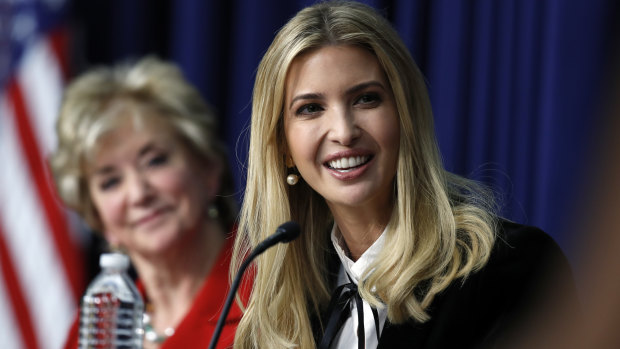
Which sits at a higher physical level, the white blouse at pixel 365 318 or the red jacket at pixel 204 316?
the white blouse at pixel 365 318

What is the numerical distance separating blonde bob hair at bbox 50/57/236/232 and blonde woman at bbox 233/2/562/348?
0.82 m

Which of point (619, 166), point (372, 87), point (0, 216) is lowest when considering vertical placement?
point (0, 216)

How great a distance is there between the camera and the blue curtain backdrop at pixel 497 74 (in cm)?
182

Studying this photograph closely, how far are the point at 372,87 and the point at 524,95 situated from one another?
26.6 inches

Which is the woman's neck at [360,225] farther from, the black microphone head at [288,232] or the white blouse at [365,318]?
the black microphone head at [288,232]

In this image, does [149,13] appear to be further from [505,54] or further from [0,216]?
[505,54]

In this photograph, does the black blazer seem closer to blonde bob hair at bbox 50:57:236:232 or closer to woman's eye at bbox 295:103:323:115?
woman's eye at bbox 295:103:323:115

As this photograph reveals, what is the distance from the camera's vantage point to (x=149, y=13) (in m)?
2.73

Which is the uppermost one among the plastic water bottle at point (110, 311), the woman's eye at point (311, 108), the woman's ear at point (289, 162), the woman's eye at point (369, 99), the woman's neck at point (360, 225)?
the woman's eye at point (369, 99)

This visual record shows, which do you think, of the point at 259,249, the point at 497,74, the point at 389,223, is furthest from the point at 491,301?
the point at 497,74

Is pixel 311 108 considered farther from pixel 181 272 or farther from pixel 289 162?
pixel 181 272

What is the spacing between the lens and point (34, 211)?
2.74 meters

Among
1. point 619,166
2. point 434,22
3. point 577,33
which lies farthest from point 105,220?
point 619,166

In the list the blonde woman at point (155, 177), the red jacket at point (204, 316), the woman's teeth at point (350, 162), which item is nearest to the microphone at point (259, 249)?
the woman's teeth at point (350, 162)
